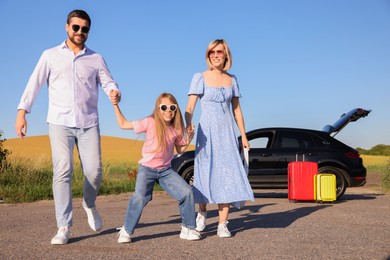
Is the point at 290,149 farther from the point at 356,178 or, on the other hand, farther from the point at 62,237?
the point at 62,237

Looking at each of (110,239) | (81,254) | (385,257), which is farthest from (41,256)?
(385,257)

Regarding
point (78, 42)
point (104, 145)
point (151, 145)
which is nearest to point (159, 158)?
point (151, 145)

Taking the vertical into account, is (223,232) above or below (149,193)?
below

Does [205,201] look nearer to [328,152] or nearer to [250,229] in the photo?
[250,229]

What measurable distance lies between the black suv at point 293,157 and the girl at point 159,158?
7.32 meters

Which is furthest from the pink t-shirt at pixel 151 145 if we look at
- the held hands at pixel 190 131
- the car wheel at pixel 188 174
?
the car wheel at pixel 188 174

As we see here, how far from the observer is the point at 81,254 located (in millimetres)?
5383

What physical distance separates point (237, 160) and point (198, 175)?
499mm

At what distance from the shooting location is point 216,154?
6766mm

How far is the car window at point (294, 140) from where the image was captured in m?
13.5

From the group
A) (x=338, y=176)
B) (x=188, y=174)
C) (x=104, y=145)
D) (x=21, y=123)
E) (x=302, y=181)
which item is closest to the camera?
(x=21, y=123)

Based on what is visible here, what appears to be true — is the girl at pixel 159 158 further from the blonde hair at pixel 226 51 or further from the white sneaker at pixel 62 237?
the blonde hair at pixel 226 51

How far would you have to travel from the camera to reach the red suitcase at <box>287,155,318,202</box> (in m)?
12.1

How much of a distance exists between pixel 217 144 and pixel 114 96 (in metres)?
1.39
